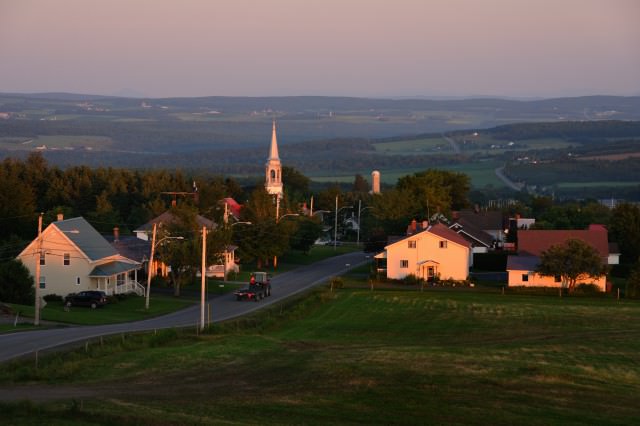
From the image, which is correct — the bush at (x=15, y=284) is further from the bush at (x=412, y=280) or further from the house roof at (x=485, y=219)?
the house roof at (x=485, y=219)

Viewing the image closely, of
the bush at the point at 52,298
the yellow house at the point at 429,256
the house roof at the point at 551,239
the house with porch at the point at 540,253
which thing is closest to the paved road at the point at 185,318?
the yellow house at the point at 429,256

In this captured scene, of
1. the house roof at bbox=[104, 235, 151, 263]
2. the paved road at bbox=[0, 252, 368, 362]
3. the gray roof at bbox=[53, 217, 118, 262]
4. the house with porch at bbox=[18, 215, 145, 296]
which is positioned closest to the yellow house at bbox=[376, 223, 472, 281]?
the paved road at bbox=[0, 252, 368, 362]

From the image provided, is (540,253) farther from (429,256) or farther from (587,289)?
(429,256)

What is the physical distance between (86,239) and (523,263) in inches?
1049

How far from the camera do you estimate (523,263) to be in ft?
233

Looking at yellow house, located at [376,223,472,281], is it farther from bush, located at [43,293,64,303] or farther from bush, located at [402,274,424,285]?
bush, located at [43,293,64,303]

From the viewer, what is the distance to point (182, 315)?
2144 inches

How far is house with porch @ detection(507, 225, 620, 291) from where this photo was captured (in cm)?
6900

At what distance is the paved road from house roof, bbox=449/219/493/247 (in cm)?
839

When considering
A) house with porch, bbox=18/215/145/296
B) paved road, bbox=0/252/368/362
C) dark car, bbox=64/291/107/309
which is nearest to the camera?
paved road, bbox=0/252/368/362

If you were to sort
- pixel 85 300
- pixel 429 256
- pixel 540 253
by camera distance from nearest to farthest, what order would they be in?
pixel 85 300 < pixel 540 253 < pixel 429 256

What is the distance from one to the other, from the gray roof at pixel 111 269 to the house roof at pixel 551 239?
25.6 m

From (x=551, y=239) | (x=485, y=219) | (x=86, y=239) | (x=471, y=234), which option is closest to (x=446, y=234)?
(x=551, y=239)

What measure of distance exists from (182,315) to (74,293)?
954cm
